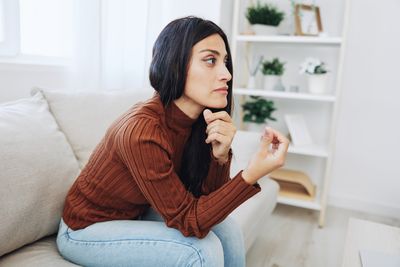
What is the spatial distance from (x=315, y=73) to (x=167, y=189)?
A: 5.25ft

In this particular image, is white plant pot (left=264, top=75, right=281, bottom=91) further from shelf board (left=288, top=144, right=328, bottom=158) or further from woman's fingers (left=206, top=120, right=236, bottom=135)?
woman's fingers (left=206, top=120, right=236, bottom=135)

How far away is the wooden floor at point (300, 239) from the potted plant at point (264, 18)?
1.18m

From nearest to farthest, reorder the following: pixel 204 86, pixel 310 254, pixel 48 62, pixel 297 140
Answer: pixel 204 86, pixel 48 62, pixel 310 254, pixel 297 140

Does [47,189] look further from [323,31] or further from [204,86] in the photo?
[323,31]

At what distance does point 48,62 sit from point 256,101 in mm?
1286

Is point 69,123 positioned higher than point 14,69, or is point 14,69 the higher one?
point 14,69

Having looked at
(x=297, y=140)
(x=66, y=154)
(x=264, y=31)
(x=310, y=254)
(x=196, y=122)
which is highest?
(x=264, y=31)

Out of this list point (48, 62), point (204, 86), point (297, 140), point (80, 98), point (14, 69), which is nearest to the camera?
point (204, 86)

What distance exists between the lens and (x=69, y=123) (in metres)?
1.20

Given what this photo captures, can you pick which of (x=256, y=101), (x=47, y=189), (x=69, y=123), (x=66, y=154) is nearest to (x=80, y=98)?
(x=69, y=123)

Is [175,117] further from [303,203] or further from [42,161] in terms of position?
[303,203]

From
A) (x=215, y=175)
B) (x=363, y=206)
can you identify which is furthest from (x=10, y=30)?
(x=363, y=206)

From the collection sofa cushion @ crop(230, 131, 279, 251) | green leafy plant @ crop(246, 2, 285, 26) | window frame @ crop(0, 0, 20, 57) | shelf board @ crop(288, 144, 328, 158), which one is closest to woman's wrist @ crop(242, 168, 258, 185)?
sofa cushion @ crop(230, 131, 279, 251)

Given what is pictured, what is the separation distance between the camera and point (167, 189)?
862mm
